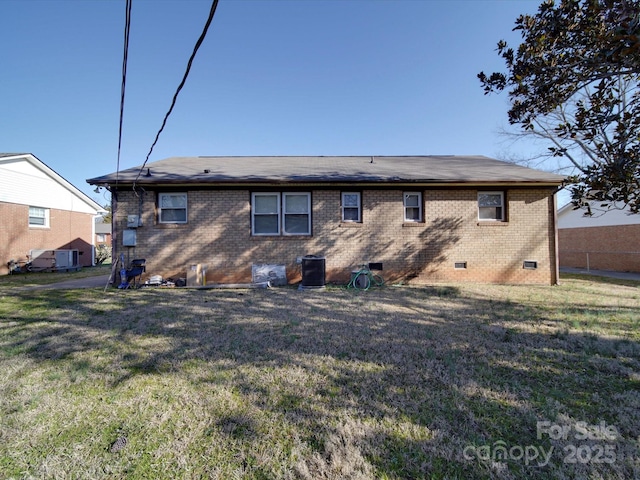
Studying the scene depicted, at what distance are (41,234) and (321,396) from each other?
69.0ft

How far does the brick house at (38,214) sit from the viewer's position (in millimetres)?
14305

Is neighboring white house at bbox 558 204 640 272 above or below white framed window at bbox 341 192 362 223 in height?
below

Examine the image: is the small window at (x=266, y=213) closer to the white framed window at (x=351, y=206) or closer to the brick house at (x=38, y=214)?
the white framed window at (x=351, y=206)

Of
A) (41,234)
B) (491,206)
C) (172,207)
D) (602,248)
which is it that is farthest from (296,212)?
(602,248)

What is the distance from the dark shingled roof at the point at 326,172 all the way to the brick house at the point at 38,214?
388 inches

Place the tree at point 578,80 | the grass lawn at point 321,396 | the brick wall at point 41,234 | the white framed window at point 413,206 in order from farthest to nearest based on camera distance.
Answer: the brick wall at point 41,234
the white framed window at point 413,206
the tree at point 578,80
the grass lawn at point 321,396

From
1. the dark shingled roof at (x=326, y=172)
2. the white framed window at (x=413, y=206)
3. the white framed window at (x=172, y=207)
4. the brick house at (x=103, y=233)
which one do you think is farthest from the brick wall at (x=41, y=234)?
the white framed window at (x=413, y=206)

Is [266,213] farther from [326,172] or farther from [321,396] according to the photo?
[321,396]

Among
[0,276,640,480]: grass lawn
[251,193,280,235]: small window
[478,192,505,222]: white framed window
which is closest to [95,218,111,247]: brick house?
[251,193,280,235]: small window

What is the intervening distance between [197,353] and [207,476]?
2123 millimetres

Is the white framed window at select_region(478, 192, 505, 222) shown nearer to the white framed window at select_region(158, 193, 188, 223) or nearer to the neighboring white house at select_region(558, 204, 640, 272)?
the neighboring white house at select_region(558, 204, 640, 272)

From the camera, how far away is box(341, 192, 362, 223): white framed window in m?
9.49

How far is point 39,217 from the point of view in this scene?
53.1ft

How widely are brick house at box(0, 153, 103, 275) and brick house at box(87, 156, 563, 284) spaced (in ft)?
35.0
